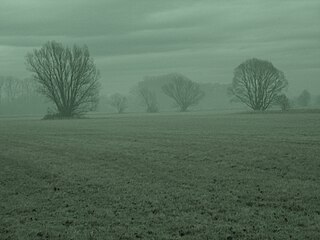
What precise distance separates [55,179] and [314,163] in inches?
399

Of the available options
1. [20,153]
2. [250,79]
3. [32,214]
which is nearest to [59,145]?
[20,153]

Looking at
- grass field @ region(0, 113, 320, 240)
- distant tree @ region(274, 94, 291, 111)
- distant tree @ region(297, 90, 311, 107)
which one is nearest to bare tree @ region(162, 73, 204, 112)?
distant tree @ region(297, 90, 311, 107)

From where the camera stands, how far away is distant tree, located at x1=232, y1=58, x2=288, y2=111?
10569 cm

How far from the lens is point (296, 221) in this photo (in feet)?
34.1

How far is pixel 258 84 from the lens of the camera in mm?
107562

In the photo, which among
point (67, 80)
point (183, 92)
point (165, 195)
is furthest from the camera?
point (183, 92)

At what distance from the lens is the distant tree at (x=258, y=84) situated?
106 m

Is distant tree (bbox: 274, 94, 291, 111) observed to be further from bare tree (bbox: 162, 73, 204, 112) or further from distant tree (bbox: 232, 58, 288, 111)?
bare tree (bbox: 162, 73, 204, 112)

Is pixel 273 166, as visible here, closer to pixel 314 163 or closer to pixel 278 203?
pixel 314 163

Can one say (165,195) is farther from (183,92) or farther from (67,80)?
(183,92)

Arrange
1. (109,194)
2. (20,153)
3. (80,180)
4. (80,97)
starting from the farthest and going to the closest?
(80,97)
(20,153)
(80,180)
(109,194)

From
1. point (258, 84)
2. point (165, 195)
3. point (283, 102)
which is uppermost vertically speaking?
point (258, 84)

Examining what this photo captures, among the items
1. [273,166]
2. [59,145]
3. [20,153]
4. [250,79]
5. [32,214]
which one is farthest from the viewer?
[250,79]

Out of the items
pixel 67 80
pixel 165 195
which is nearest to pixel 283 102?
pixel 67 80
